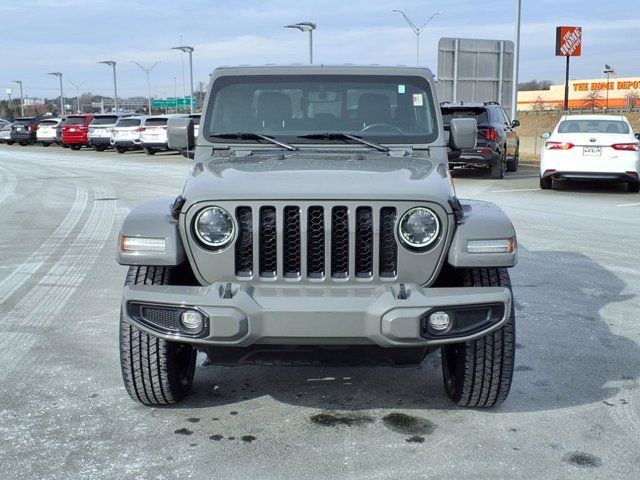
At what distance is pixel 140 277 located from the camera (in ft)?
13.2

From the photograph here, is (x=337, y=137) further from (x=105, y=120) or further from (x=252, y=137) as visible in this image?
(x=105, y=120)

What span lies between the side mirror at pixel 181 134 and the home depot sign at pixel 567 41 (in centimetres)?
4576

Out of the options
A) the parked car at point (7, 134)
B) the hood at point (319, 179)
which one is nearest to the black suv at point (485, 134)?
the hood at point (319, 179)

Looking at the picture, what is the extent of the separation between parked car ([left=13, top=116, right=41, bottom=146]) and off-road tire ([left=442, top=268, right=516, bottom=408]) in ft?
137

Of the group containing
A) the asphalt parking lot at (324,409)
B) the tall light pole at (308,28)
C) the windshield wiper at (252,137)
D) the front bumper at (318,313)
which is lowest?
the asphalt parking lot at (324,409)

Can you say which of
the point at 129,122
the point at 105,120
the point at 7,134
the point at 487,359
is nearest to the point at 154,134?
the point at 129,122

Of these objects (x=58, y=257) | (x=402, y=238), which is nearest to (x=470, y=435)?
(x=402, y=238)

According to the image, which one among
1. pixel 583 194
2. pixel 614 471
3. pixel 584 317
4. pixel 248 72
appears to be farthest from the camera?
pixel 583 194

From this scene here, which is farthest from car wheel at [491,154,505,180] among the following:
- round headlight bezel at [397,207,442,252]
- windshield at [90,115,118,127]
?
windshield at [90,115,118,127]

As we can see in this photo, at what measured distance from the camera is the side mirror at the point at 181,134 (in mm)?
5461

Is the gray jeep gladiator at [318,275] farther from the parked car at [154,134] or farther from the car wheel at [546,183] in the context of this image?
the parked car at [154,134]

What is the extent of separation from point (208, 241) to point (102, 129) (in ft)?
105

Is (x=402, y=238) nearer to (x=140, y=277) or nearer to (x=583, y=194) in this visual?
(x=140, y=277)

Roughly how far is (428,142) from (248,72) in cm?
133
